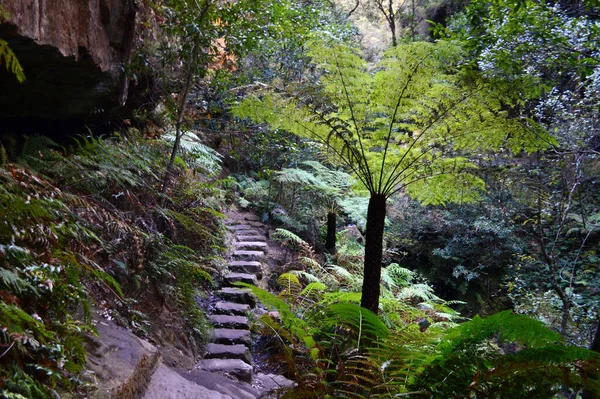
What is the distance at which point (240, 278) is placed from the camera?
4.65m

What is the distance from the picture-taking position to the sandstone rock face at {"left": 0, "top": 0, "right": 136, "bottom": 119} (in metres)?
2.23

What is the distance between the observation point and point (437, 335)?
2232mm

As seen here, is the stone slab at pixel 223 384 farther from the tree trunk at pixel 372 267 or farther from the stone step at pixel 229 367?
the tree trunk at pixel 372 267

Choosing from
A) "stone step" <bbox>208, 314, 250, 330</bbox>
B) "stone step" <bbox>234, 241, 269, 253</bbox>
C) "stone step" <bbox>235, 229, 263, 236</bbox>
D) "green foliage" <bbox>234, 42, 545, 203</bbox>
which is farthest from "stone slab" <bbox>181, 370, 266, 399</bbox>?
"stone step" <bbox>235, 229, 263, 236</bbox>

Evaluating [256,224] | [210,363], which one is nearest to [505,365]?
[210,363]

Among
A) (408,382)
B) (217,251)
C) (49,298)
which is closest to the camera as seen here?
(49,298)

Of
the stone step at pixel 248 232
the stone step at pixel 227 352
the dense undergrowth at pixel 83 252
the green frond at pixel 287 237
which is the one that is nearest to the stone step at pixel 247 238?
the stone step at pixel 248 232

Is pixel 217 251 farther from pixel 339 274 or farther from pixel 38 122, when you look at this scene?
pixel 38 122

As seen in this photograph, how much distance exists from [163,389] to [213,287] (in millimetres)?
2241

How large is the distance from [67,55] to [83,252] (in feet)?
4.15

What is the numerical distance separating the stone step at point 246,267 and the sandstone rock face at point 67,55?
7.43 feet

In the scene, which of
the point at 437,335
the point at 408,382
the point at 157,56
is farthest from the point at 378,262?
the point at 157,56

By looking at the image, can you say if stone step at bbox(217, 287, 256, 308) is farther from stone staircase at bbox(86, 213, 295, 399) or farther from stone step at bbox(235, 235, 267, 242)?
stone step at bbox(235, 235, 267, 242)

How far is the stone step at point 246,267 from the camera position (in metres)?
4.98
